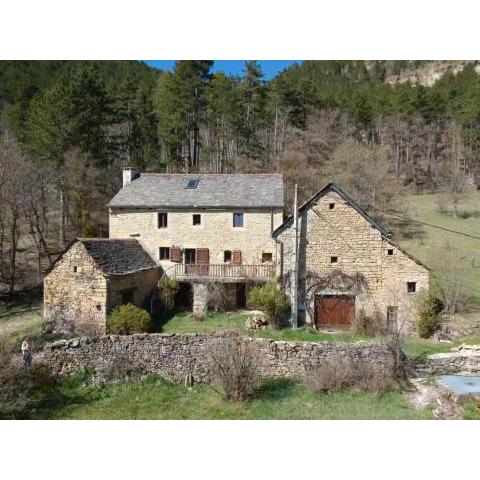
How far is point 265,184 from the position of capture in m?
23.1

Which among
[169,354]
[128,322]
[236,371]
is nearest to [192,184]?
[128,322]

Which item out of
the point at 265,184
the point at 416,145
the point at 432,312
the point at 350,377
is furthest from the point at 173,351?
the point at 416,145

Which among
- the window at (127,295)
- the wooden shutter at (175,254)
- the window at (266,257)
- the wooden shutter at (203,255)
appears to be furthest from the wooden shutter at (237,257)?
the window at (127,295)

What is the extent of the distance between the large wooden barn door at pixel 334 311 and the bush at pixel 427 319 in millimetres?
2819

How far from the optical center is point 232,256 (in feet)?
72.0

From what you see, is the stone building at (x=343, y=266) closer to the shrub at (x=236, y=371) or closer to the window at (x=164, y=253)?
the window at (x=164, y=253)

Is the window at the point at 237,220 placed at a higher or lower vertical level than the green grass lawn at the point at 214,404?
higher

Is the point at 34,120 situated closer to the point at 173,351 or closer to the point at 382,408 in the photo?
the point at 173,351

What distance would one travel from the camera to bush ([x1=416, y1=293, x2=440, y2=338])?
56.5 ft

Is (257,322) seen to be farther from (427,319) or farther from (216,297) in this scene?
(427,319)

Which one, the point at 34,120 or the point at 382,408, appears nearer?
the point at 382,408

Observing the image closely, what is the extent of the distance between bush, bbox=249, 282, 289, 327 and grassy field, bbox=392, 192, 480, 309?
27.5 feet

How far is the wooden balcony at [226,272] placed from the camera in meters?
20.6

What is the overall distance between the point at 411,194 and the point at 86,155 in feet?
90.7
